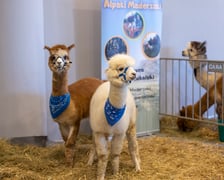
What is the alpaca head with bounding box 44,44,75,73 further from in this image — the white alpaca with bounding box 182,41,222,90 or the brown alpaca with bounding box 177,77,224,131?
the brown alpaca with bounding box 177,77,224,131

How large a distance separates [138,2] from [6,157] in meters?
2.01

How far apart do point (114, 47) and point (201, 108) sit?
4.31 ft

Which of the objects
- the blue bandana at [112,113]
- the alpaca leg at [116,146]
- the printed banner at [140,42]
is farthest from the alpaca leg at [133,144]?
the printed banner at [140,42]

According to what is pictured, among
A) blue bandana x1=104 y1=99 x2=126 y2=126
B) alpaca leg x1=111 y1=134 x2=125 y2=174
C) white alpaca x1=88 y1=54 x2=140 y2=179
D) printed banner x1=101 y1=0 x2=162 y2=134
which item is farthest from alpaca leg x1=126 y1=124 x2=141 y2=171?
printed banner x1=101 y1=0 x2=162 y2=134

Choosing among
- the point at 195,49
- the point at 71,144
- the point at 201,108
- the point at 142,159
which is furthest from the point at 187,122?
the point at 71,144

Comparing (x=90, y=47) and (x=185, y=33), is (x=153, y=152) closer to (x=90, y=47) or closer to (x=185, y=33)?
(x=90, y=47)

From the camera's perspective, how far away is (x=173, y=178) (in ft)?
9.52

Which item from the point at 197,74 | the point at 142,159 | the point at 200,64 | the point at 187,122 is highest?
the point at 200,64

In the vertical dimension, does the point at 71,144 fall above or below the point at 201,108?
below

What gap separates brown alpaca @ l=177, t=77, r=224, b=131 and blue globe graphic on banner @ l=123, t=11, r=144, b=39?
3.53ft

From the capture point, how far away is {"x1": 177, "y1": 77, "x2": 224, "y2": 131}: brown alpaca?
431 centimetres

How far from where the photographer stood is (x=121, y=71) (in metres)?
2.49

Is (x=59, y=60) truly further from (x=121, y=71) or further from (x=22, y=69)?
(x=22, y=69)

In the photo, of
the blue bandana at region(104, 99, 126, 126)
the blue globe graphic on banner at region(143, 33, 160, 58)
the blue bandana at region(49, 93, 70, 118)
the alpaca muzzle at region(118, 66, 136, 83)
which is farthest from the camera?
the blue globe graphic on banner at region(143, 33, 160, 58)
